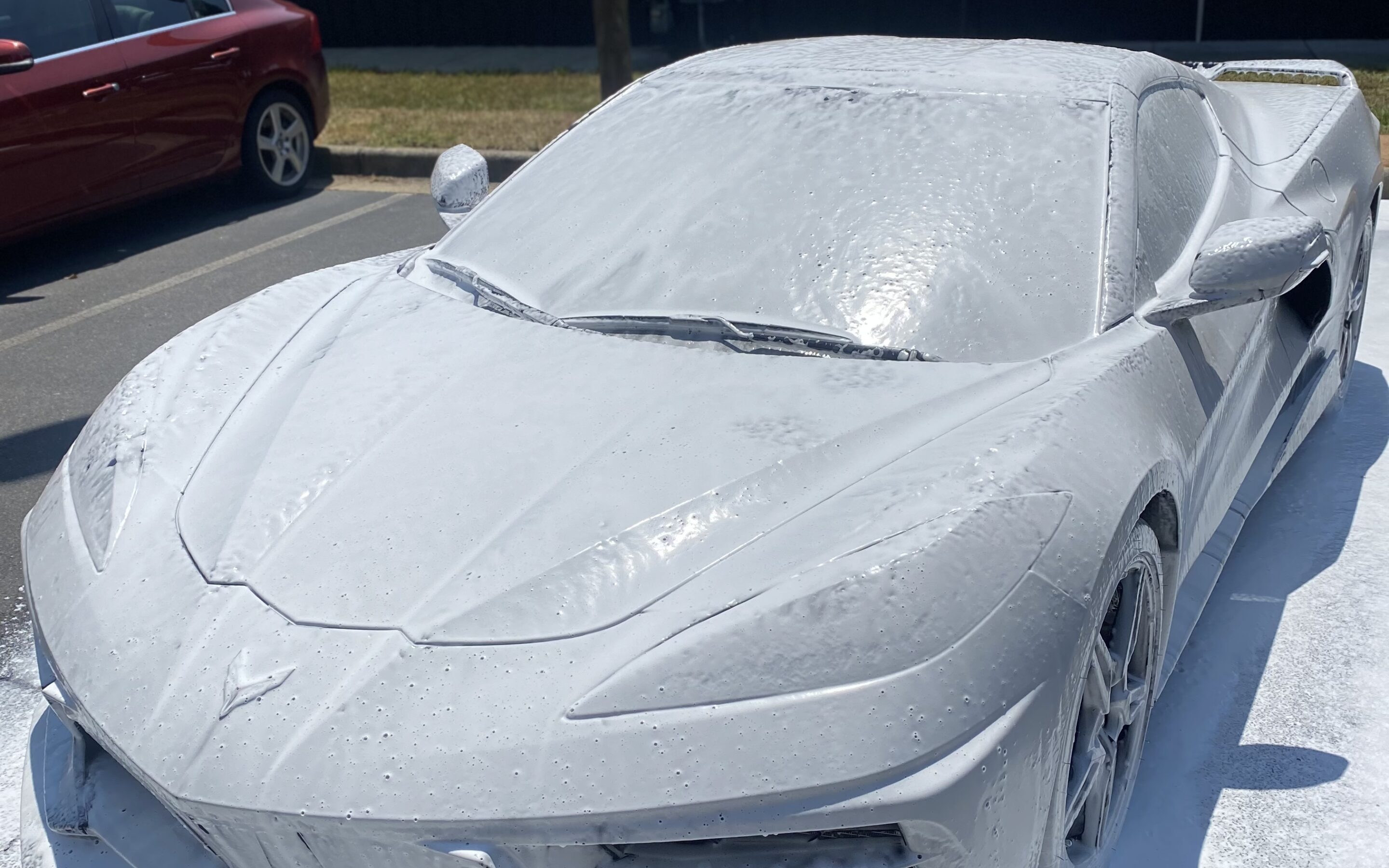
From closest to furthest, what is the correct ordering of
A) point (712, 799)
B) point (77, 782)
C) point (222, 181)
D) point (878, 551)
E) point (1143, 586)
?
point (712, 799), point (878, 551), point (77, 782), point (1143, 586), point (222, 181)

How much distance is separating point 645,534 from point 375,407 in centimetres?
69

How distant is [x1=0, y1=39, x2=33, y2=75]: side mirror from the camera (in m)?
6.04

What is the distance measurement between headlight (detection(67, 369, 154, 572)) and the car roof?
1487mm

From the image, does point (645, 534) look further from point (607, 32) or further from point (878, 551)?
point (607, 32)

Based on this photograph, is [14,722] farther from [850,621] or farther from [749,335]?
[850,621]

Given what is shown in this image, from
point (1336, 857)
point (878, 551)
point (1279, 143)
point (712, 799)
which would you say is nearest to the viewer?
point (712, 799)

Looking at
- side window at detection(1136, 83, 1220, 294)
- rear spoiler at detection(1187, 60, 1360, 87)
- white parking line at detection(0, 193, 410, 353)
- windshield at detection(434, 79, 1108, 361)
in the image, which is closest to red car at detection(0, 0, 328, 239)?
white parking line at detection(0, 193, 410, 353)

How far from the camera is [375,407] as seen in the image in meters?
2.35

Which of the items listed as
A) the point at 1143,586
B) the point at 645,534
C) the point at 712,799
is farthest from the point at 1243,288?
the point at 712,799

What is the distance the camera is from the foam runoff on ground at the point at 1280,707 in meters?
2.38

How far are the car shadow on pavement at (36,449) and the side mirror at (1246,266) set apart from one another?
337cm

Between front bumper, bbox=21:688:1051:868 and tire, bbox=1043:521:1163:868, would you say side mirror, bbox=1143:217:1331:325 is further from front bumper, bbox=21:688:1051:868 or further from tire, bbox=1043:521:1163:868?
front bumper, bbox=21:688:1051:868

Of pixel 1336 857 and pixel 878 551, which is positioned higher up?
pixel 878 551

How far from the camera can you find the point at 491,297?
2750mm
